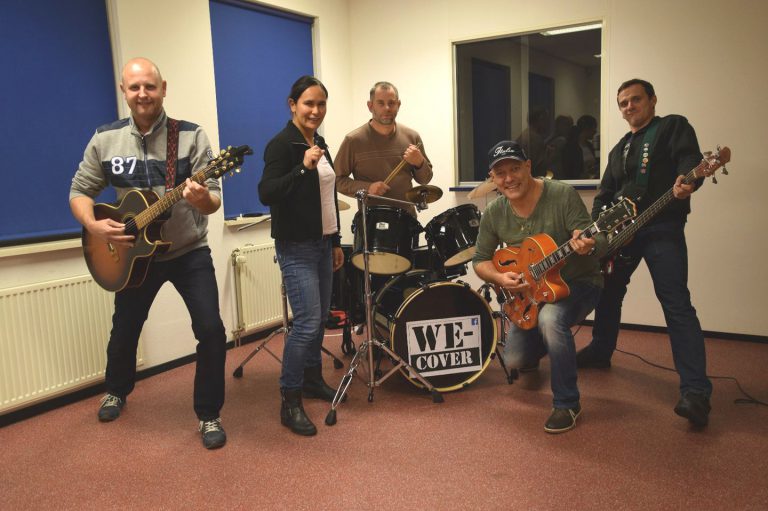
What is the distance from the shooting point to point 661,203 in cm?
279

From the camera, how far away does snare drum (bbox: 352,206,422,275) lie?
3129 millimetres

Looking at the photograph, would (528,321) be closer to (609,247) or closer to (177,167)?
(609,247)

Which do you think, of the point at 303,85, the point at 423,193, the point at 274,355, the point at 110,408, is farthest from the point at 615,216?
the point at 110,408

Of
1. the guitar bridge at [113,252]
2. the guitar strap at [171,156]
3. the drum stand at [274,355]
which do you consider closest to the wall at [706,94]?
the drum stand at [274,355]

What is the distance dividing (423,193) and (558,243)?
2.68 ft

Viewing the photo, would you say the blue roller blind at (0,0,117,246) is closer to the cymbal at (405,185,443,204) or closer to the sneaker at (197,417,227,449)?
the sneaker at (197,417,227,449)

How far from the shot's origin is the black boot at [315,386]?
326 centimetres

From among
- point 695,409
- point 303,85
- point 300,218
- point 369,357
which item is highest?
point 303,85

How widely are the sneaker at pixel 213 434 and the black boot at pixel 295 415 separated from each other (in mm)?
286

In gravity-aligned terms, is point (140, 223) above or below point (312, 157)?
below

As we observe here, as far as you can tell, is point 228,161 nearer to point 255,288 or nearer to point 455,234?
point 455,234

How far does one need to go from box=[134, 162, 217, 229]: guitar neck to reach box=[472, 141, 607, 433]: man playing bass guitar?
122 centimetres

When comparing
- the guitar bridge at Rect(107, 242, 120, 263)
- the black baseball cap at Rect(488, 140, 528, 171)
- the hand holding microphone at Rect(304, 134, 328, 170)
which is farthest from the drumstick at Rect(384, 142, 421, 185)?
Result: the guitar bridge at Rect(107, 242, 120, 263)

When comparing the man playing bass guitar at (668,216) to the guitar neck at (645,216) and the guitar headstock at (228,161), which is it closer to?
the guitar neck at (645,216)
